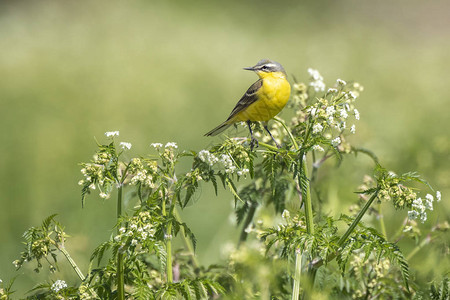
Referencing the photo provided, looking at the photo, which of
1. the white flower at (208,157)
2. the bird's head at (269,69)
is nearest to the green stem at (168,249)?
the white flower at (208,157)

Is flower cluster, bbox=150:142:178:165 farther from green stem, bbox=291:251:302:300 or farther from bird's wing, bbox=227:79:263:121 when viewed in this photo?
bird's wing, bbox=227:79:263:121

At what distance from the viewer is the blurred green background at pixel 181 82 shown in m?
6.34

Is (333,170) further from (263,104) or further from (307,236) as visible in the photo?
(307,236)

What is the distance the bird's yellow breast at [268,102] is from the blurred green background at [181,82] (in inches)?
41.3

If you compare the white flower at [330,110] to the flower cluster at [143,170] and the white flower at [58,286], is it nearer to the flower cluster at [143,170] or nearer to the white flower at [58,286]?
the flower cluster at [143,170]

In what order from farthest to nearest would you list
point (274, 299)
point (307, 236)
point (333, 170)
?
1. point (333, 170)
2. point (274, 299)
3. point (307, 236)

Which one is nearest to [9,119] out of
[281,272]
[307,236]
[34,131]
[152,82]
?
A: [34,131]

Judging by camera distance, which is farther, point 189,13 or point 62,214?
point 189,13

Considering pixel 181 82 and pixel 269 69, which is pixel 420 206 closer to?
pixel 269 69

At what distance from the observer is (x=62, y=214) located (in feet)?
21.7

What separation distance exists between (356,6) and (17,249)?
29.5ft

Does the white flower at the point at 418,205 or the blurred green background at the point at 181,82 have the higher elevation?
the blurred green background at the point at 181,82

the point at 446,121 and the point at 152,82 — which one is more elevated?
the point at 152,82

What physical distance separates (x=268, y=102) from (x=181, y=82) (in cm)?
603
